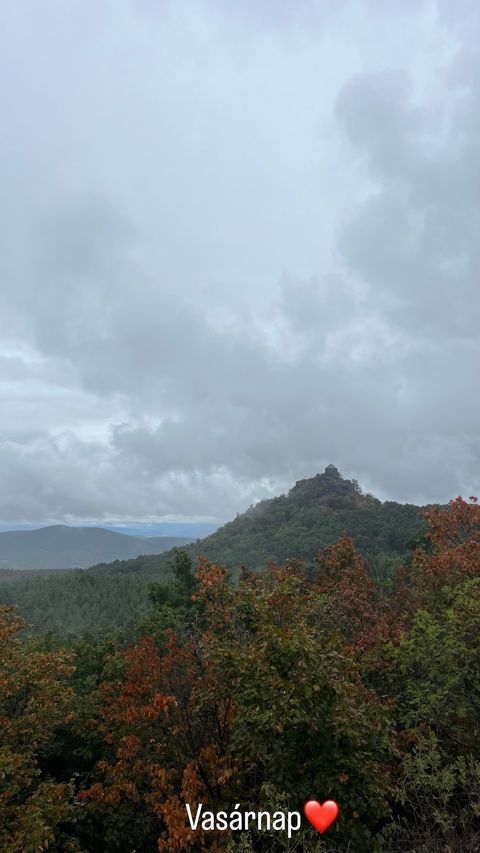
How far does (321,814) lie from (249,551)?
144580mm

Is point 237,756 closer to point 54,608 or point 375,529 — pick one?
point 54,608

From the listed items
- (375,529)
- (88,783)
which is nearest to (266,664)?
(88,783)

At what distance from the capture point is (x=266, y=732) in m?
10.9

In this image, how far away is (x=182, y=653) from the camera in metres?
15.9

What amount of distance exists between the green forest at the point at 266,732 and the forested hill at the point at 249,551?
196 ft

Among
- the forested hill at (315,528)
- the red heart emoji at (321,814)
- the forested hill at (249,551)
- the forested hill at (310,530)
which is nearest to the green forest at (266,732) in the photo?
the red heart emoji at (321,814)

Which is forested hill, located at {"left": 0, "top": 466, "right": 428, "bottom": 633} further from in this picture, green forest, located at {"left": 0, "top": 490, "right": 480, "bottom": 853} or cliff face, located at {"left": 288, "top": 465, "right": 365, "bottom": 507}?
green forest, located at {"left": 0, "top": 490, "right": 480, "bottom": 853}

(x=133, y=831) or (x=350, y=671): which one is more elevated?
(x=350, y=671)

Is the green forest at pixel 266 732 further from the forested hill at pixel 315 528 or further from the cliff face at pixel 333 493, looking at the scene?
the cliff face at pixel 333 493

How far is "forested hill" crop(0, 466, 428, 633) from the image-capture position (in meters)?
103

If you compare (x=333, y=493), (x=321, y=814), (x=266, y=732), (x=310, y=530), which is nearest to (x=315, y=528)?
(x=310, y=530)

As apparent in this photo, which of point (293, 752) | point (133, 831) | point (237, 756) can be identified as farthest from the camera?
point (133, 831)

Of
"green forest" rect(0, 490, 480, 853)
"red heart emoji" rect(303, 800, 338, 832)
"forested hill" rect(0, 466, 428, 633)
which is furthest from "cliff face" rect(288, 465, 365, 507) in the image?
"red heart emoji" rect(303, 800, 338, 832)

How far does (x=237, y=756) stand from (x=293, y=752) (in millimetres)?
1697
